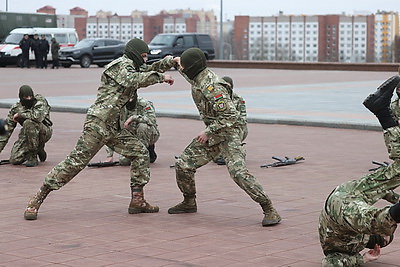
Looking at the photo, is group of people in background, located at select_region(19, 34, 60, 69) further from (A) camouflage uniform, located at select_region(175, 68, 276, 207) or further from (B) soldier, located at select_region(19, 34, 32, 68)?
(A) camouflage uniform, located at select_region(175, 68, 276, 207)

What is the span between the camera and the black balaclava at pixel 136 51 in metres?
8.45

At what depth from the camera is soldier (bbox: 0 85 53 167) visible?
11.7 metres

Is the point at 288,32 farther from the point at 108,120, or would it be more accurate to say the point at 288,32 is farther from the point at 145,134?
the point at 108,120

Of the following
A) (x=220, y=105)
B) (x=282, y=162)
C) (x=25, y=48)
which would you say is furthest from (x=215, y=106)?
(x=25, y=48)

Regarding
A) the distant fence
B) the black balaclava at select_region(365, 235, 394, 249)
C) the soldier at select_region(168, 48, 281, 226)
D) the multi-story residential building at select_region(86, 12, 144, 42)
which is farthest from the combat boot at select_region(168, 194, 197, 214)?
the multi-story residential building at select_region(86, 12, 144, 42)

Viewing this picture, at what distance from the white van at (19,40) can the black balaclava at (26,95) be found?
30.9 metres

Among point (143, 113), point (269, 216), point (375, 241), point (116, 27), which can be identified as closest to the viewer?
point (375, 241)

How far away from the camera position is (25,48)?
138 feet

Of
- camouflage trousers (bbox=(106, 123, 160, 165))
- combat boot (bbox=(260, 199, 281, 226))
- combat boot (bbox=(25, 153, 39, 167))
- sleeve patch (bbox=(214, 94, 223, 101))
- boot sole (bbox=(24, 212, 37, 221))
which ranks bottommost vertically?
combat boot (bbox=(25, 153, 39, 167))

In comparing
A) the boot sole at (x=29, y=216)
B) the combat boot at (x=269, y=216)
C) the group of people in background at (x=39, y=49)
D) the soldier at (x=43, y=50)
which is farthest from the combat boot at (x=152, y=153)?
the soldier at (x=43, y=50)

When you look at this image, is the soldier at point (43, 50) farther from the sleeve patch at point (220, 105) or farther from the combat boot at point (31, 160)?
the sleeve patch at point (220, 105)

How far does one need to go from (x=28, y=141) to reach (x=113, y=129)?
3.70 m

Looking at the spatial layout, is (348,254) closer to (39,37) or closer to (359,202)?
(359,202)

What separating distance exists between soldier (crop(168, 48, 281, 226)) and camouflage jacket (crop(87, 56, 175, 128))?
0.32 metres
